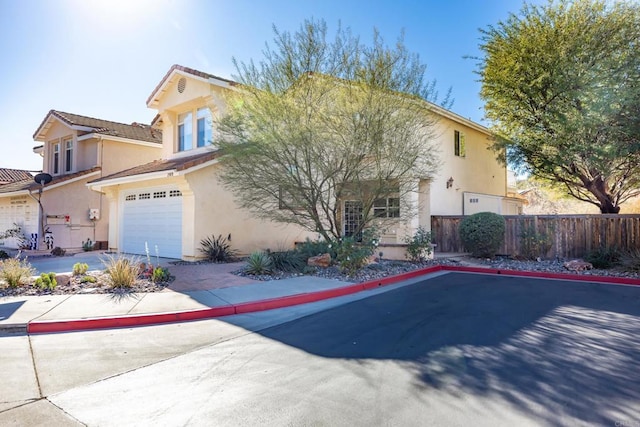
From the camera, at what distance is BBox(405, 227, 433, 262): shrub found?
1345cm

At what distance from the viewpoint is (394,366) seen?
15.0ft

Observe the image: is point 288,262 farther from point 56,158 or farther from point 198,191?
point 56,158

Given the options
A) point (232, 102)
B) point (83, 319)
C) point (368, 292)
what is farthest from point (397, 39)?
point (83, 319)

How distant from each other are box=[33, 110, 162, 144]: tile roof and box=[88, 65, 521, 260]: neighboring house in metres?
3.07

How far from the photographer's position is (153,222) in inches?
612

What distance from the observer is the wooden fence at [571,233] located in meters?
13.1

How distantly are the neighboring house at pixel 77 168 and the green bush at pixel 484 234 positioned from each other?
56.7ft

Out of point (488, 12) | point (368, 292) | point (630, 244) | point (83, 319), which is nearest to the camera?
point (83, 319)

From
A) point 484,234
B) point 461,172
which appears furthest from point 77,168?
point 484,234

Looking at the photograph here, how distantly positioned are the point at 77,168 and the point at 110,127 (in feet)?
9.36

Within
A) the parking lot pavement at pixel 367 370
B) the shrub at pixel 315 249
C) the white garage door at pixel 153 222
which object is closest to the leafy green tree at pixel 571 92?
the parking lot pavement at pixel 367 370

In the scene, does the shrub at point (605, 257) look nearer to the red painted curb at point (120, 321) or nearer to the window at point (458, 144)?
the window at point (458, 144)

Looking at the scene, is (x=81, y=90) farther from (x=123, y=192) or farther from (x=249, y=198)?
(x=249, y=198)

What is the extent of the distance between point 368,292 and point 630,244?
9938 mm
